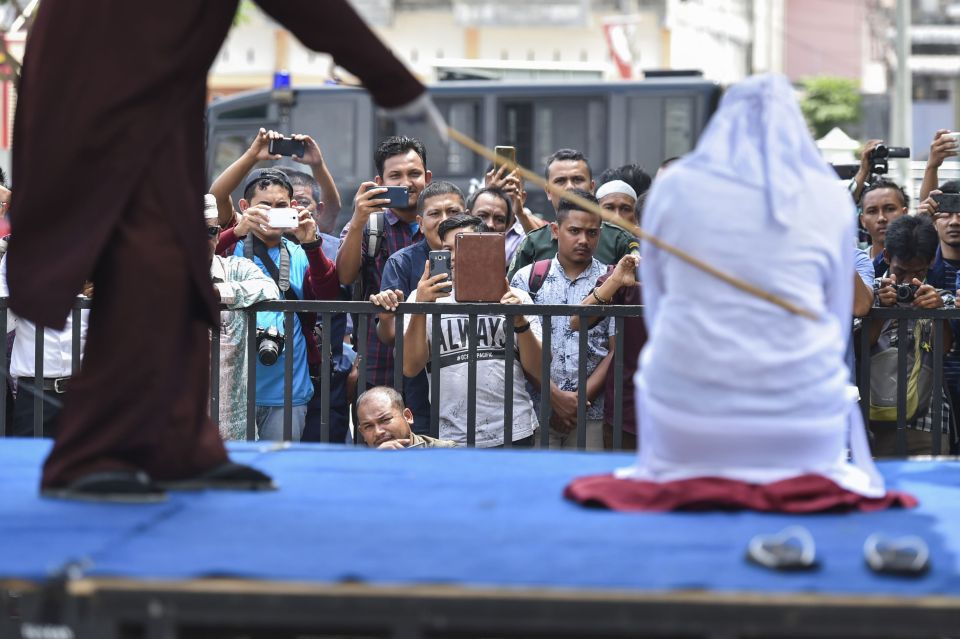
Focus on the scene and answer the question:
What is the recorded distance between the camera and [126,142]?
13.8 feet

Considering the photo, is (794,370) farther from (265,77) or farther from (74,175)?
(265,77)

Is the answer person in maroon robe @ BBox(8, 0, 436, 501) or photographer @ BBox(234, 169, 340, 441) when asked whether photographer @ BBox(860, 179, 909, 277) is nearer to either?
photographer @ BBox(234, 169, 340, 441)

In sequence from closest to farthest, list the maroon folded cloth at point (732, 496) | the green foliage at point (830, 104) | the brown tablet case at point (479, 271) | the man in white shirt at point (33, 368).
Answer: the maroon folded cloth at point (732, 496), the brown tablet case at point (479, 271), the man in white shirt at point (33, 368), the green foliage at point (830, 104)

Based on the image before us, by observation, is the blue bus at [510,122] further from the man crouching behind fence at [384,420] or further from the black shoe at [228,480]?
the black shoe at [228,480]

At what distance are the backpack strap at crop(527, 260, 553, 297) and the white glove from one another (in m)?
3.10

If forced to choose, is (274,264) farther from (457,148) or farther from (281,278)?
(457,148)

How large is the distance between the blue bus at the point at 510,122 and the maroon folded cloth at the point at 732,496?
11.7m

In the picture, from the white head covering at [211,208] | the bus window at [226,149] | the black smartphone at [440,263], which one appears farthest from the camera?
the bus window at [226,149]

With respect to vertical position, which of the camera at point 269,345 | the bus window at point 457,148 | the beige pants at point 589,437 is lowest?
the beige pants at point 589,437

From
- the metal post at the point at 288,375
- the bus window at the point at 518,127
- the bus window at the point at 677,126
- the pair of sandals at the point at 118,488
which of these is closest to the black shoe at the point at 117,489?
the pair of sandals at the point at 118,488

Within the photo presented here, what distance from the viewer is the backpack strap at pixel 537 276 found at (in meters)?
7.63

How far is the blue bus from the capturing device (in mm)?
16125

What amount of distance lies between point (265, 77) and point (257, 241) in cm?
2852

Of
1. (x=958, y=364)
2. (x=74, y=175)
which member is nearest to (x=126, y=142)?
(x=74, y=175)
